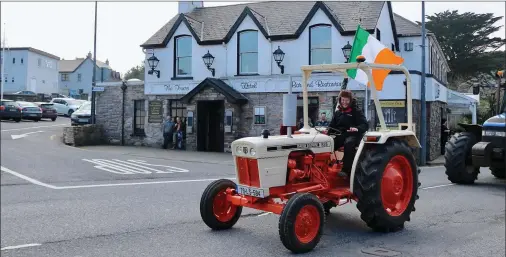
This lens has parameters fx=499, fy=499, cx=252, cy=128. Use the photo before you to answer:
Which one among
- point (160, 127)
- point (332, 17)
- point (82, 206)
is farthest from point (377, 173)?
point (160, 127)

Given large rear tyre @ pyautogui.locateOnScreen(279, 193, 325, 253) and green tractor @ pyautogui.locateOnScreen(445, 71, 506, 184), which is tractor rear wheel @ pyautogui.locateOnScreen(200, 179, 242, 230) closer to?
large rear tyre @ pyautogui.locateOnScreen(279, 193, 325, 253)

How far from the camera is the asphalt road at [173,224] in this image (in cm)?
553

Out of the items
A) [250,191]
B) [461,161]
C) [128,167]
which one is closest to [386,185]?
[250,191]

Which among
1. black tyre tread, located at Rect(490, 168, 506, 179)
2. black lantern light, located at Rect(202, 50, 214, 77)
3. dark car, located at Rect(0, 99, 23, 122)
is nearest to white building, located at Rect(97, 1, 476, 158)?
black lantern light, located at Rect(202, 50, 214, 77)

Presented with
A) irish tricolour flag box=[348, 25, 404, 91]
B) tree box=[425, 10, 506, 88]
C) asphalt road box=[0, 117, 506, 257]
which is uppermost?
tree box=[425, 10, 506, 88]

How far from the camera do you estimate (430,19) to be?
18234 mm

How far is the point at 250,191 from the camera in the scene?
5910 mm

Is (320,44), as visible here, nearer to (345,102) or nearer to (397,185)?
(345,102)

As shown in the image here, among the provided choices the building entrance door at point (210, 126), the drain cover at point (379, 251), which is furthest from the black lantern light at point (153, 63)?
the drain cover at point (379, 251)

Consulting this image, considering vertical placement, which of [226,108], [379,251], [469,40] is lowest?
[379,251]

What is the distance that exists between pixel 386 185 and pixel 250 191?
6.06ft

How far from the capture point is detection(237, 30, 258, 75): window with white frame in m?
22.0

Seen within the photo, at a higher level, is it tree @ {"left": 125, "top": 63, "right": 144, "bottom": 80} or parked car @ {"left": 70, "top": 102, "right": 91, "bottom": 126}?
tree @ {"left": 125, "top": 63, "right": 144, "bottom": 80}

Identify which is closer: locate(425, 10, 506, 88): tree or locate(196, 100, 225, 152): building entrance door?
locate(425, 10, 506, 88): tree
